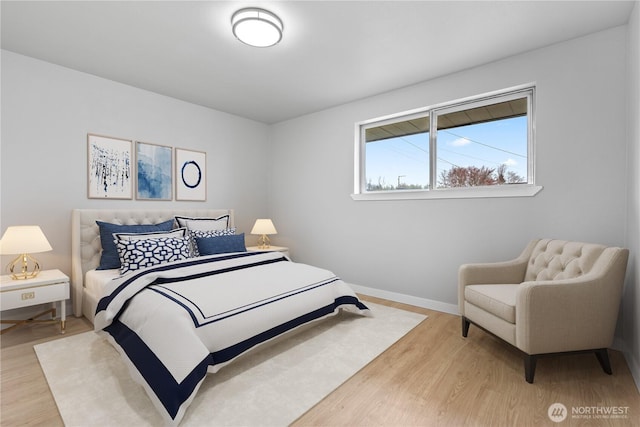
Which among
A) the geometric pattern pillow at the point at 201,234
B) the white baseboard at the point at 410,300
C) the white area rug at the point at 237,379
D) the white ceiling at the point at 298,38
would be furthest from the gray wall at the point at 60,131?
the white baseboard at the point at 410,300

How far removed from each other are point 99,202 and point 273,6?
9.17 ft

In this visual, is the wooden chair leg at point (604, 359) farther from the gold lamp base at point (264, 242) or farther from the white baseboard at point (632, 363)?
the gold lamp base at point (264, 242)

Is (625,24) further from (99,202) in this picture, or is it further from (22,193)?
(22,193)

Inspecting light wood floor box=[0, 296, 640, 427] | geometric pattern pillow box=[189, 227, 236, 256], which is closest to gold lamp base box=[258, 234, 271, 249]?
geometric pattern pillow box=[189, 227, 236, 256]

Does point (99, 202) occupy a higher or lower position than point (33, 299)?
higher

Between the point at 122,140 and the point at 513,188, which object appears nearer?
the point at 513,188

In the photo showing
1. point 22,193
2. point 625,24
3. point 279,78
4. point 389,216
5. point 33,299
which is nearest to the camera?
point 625,24

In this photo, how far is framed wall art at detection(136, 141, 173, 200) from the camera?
12.2 feet

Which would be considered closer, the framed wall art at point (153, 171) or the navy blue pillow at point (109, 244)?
the navy blue pillow at point (109, 244)

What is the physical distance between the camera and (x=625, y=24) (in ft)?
7.88

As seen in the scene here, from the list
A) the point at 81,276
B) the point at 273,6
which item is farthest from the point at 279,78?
the point at 81,276

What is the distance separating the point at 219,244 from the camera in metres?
3.45

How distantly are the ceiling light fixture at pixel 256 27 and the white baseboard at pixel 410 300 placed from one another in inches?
117

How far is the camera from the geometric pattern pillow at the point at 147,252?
2857 mm
